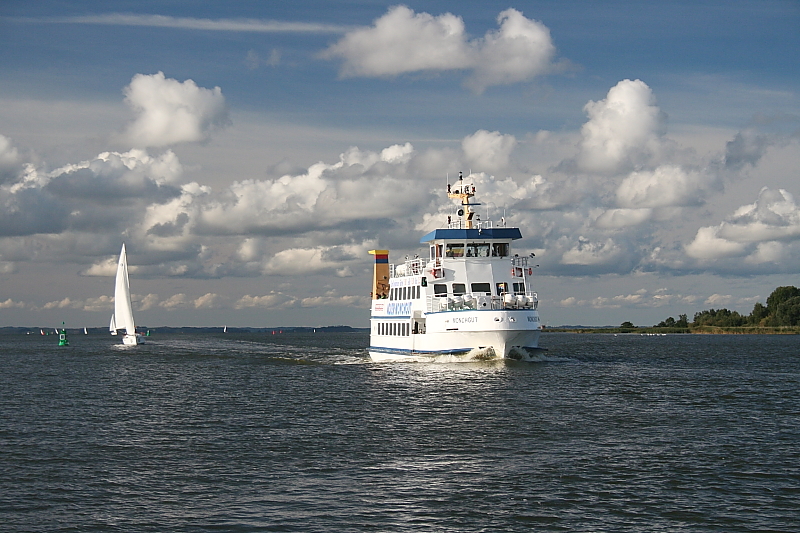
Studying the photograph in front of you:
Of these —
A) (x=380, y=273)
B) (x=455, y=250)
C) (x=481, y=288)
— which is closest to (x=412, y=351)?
(x=481, y=288)

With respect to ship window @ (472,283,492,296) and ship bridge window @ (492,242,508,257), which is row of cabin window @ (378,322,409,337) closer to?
ship window @ (472,283,492,296)

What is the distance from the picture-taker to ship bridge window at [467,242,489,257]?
213ft

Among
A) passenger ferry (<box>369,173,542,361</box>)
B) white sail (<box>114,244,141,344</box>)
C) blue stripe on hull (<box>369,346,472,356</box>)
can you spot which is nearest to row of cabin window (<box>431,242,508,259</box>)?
passenger ferry (<box>369,173,542,361</box>)

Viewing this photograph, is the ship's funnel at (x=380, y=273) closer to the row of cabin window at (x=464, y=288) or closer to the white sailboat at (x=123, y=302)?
the row of cabin window at (x=464, y=288)

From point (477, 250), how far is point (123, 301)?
3427 inches

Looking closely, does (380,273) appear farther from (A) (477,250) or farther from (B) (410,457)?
(B) (410,457)

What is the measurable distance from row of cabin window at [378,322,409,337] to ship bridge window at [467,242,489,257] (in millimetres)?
8707

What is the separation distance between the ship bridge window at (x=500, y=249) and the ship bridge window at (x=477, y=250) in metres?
0.65

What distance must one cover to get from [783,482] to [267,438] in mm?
19046

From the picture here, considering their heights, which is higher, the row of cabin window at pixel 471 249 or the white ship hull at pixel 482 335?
the row of cabin window at pixel 471 249

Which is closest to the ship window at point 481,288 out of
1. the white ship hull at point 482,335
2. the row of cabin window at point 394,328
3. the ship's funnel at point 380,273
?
the white ship hull at point 482,335

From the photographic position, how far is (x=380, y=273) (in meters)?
87.3

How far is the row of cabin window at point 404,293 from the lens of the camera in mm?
66275

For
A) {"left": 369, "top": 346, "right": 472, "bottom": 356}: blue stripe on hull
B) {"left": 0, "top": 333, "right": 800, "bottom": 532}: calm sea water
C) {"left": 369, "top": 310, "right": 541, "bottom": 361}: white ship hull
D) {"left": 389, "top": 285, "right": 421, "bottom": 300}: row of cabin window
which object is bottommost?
{"left": 0, "top": 333, "right": 800, "bottom": 532}: calm sea water
